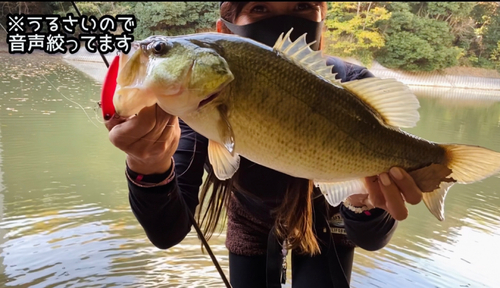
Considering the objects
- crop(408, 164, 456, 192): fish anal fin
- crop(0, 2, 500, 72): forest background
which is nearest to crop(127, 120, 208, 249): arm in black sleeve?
crop(408, 164, 456, 192): fish anal fin

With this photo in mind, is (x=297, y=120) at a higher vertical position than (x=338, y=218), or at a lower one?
higher

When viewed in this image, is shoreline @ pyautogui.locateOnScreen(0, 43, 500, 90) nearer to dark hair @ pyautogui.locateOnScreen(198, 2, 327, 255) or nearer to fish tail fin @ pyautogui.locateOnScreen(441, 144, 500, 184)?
dark hair @ pyautogui.locateOnScreen(198, 2, 327, 255)

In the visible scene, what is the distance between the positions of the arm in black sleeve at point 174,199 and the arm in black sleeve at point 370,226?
569 mm

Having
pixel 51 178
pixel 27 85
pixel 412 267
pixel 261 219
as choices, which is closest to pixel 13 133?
pixel 51 178

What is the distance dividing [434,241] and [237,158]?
296 centimetres

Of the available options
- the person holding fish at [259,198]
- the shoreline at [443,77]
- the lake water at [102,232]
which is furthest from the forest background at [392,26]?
the person holding fish at [259,198]

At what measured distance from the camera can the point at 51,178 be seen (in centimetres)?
367

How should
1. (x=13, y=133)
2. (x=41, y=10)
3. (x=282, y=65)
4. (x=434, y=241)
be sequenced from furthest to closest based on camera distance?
1. (x=41, y=10)
2. (x=13, y=133)
3. (x=434, y=241)
4. (x=282, y=65)

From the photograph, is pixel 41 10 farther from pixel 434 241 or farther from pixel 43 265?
pixel 434 241

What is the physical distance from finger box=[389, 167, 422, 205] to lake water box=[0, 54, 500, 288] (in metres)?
0.90

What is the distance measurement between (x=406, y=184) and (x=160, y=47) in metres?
0.71

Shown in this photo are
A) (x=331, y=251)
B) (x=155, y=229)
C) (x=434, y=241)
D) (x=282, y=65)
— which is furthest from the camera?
(x=434, y=241)

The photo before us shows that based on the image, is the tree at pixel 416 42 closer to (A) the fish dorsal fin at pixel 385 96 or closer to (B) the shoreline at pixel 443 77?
Result: (B) the shoreline at pixel 443 77

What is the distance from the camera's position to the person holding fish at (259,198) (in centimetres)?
98
